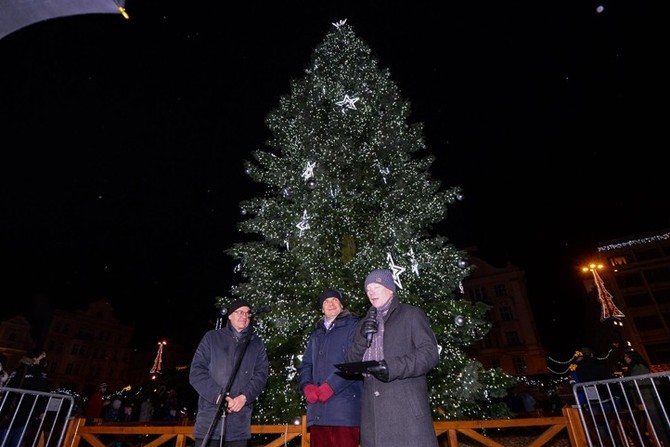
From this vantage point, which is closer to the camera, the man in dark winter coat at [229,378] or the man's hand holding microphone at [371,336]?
the man's hand holding microphone at [371,336]

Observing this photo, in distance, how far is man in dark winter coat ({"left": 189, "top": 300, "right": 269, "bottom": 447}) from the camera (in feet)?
12.1

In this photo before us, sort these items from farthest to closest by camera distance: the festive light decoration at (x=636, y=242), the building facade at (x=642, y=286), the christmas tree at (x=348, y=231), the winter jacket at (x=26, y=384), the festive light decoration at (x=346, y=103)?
1. the festive light decoration at (x=636, y=242)
2. the building facade at (x=642, y=286)
3. the festive light decoration at (x=346, y=103)
4. the christmas tree at (x=348, y=231)
5. the winter jacket at (x=26, y=384)

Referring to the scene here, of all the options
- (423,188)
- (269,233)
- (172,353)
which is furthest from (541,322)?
(172,353)

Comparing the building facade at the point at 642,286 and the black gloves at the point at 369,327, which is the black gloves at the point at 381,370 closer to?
the black gloves at the point at 369,327

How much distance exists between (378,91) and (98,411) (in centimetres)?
1399

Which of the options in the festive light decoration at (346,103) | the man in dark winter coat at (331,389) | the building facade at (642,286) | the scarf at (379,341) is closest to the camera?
the scarf at (379,341)

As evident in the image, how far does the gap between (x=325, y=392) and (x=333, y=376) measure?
0.52ft

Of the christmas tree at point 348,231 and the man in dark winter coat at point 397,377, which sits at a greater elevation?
the christmas tree at point 348,231

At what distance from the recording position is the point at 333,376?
3.50 metres

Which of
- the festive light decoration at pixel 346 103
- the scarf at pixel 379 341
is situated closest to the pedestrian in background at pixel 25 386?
the scarf at pixel 379 341

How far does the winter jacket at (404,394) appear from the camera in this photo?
8.80 feet

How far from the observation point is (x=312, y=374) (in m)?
3.85

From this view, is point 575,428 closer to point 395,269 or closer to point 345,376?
point 345,376

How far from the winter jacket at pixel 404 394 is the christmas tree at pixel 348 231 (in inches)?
186
